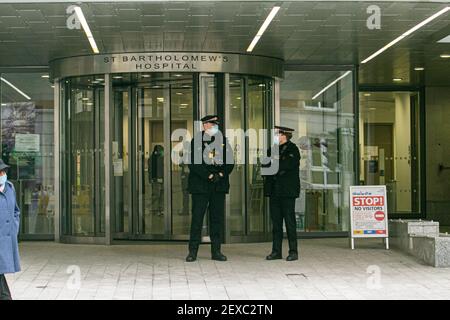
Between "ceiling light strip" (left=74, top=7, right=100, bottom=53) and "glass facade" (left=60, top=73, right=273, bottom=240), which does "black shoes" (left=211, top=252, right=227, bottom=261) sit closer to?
"glass facade" (left=60, top=73, right=273, bottom=240)

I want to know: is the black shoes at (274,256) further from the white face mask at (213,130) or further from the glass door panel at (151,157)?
the glass door panel at (151,157)

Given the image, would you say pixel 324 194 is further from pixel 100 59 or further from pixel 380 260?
pixel 100 59

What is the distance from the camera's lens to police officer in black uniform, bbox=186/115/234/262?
1090 cm

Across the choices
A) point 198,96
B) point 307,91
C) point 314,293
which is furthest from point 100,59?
point 314,293

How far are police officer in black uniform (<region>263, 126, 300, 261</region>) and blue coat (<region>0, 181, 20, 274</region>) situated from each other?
4.65 m

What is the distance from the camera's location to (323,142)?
14.7 metres

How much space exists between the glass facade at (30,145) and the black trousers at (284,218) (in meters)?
4.80

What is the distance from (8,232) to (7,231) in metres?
0.02

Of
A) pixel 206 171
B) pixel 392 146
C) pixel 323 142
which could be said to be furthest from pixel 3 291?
pixel 392 146

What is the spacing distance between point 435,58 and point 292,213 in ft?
16.7

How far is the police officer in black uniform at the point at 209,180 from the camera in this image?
→ 10898 mm

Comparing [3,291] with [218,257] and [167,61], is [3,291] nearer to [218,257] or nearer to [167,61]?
[218,257]

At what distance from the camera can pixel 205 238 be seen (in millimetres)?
13328

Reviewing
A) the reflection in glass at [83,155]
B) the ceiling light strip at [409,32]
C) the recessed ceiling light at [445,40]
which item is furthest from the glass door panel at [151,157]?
the recessed ceiling light at [445,40]
